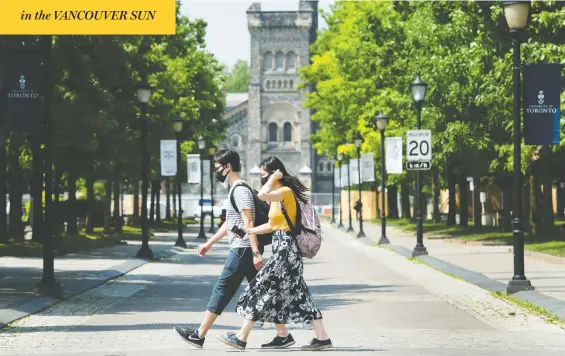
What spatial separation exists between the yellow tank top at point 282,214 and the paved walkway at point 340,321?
4.23 feet

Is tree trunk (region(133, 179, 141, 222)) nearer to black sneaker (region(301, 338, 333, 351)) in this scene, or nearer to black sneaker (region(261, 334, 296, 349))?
black sneaker (region(261, 334, 296, 349))

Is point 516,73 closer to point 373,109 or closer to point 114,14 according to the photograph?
point 114,14

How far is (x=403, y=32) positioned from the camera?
2092 inches

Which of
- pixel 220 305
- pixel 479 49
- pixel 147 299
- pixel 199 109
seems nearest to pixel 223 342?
pixel 220 305

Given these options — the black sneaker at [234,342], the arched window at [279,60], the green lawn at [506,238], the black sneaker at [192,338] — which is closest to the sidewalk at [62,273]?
the black sneaker at [192,338]

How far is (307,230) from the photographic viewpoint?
13.0 m

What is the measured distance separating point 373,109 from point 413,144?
22.2 meters

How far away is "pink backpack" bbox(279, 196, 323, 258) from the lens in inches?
510

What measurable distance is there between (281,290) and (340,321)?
4092 millimetres

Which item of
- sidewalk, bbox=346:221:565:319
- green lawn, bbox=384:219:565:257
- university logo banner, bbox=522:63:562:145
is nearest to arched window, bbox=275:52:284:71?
green lawn, bbox=384:219:565:257

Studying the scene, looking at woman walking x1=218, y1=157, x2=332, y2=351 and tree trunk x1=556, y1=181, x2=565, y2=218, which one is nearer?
woman walking x1=218, y1=157, x2=332, y2=351

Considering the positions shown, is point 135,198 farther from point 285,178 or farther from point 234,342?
point 285,178

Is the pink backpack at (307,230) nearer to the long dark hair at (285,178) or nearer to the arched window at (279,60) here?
the long dark hair at (285,178)

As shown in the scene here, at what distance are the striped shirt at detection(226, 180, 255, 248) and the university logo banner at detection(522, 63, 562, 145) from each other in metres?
9.68
